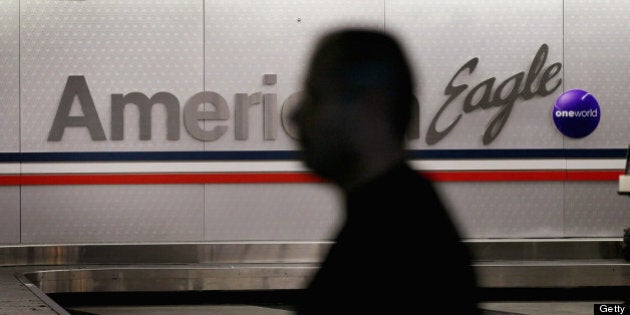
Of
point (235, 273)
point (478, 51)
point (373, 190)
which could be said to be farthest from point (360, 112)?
point (478, 51)

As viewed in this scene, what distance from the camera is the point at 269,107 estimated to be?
25.9ft

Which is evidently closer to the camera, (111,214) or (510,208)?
(111,214)

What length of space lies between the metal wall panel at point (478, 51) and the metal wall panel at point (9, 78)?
283 cm

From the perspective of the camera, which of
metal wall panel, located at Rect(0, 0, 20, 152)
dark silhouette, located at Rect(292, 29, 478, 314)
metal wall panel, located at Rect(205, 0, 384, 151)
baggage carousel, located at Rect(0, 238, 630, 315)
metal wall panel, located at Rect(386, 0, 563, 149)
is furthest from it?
metal wall panel, located at Rect(386, 0, 563, 149)

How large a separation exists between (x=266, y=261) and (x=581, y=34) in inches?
118

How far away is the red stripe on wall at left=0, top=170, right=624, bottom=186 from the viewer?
304 inches

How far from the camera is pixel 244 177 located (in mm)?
7867

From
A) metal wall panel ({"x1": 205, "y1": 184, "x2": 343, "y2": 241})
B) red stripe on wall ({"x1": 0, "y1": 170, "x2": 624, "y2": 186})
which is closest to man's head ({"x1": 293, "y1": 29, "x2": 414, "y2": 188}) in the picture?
red stripe on wall ({"x1": 0, "y1": 170, "x2": 624, "y2": 186})

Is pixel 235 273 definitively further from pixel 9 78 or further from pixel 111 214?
pixel 9 78

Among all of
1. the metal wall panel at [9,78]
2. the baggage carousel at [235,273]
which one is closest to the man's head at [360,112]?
the baggage carousel at [235,273]

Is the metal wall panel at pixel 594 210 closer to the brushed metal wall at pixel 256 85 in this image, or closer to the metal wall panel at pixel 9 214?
the brushed metal wall at pixel 256 85

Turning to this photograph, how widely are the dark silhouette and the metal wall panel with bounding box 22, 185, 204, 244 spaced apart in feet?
21.0

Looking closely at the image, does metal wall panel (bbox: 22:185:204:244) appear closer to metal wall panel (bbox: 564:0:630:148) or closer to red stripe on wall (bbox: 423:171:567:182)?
red stripe on wall (bbox: 423:171:567:182)

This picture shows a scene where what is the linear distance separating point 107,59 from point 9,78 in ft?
2.41
